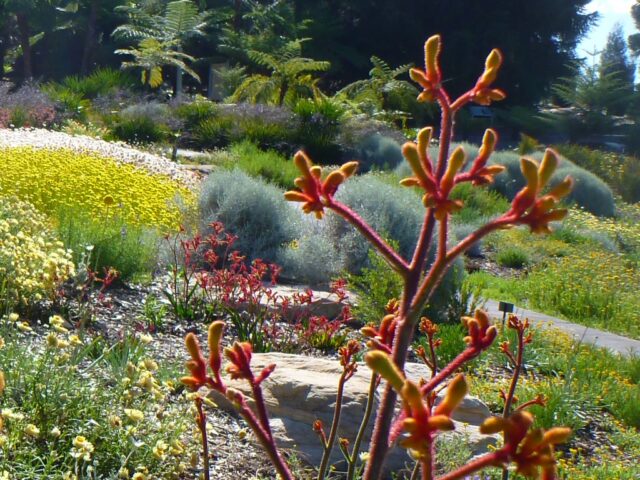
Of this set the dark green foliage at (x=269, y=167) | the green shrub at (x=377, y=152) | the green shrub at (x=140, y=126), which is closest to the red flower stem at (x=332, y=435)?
the dark green foliage at (x=269, y=167)

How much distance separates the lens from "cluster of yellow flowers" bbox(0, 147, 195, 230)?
8359mm

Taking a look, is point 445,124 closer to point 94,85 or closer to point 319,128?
point 319,128

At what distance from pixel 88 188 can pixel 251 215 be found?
66.5 inches

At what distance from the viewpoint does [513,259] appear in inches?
463

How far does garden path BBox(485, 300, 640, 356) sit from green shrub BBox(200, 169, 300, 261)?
209 centimetres

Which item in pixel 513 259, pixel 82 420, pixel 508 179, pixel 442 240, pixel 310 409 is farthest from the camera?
pixel 508 179

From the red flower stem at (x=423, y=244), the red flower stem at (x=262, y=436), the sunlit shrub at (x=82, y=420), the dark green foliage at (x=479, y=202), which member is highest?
the red flower stem at (x=423, y=244)

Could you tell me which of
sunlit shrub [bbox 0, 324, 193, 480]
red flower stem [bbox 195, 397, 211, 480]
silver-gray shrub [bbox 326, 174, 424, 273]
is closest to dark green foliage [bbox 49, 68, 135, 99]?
silver-gray shrub [bbox 326, 174, 424, 273]

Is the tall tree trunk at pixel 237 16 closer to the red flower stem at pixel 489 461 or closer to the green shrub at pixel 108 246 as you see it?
the green shrub at pixel 108 246

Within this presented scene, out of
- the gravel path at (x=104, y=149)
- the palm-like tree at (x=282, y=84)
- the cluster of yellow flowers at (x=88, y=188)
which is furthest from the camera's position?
the palm-like tree at (x=282, y=84)

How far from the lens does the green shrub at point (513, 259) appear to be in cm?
1174

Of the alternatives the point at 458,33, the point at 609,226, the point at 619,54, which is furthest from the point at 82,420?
the point at 619,54

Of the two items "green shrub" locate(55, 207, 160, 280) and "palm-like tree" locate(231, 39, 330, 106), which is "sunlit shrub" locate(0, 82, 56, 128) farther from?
"green shrub" locate(55, 207, 160, 280)

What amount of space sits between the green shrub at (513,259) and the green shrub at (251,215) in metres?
3.67
